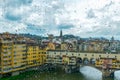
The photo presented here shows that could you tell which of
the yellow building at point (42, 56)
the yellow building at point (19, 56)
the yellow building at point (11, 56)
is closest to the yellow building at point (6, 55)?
the yellow building at point (11, 56)

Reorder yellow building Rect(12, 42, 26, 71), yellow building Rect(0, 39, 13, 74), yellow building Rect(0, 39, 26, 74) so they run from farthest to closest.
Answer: yellow building Rect(12, 42, 26, 71) < yellow building Rect(0, 39, 26, 74) < yellow building Rect(0, 39, 13, 74)

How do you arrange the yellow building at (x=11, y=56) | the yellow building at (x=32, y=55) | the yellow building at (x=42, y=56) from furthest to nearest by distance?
the yellow building at (x=42, y=56)
the yellow building at (x=32, y=55)
the yellow building at (x=11, y=56)

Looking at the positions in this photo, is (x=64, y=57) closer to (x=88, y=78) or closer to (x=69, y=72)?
(x=69, y=72)

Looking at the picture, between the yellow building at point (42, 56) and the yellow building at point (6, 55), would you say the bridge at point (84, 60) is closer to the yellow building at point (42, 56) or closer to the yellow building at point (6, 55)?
the yellow building at point (42, 56)

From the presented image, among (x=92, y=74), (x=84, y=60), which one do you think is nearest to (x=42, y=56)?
(x=84, y=60)

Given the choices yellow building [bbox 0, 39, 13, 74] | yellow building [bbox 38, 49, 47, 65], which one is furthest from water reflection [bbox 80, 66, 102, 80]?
yellow building [bbox 0, 39, 13, 74]

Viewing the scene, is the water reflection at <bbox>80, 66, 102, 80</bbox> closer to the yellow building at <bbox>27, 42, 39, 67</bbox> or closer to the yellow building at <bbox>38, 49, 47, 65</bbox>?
the yellow building at <bbox>38, 49, 47, 65</bbox>

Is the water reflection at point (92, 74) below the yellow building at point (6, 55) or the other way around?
below

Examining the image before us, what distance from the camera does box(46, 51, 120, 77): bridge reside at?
3047 centimetres

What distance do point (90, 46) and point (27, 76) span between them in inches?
1056

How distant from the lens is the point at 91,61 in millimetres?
35312

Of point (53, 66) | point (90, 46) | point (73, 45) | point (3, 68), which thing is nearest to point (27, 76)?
point (3, 68)

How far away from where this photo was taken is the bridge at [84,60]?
3047 centimetres

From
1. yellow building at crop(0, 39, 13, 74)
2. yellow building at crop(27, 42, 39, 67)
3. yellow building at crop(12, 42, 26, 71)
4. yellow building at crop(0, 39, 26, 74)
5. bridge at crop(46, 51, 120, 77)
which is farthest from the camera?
yellow building at crop(27, 42, 39, 67)
